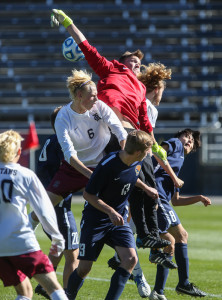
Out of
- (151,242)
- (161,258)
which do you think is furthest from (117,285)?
(161,258)

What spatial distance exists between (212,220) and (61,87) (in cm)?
1449

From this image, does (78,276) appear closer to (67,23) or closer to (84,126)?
(84,126)

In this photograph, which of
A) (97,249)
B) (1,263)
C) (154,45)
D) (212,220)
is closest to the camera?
(1,263)

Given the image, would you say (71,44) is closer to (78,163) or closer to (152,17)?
(78,163)

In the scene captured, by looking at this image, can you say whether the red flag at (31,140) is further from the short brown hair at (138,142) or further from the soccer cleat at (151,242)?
the short brown hair at (138,142)

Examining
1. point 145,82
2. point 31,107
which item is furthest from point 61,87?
point 145,82

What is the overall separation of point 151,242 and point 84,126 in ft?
4.06

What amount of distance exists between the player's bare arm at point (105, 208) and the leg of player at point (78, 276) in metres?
0.59

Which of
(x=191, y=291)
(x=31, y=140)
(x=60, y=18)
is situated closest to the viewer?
(x=60, y=18)

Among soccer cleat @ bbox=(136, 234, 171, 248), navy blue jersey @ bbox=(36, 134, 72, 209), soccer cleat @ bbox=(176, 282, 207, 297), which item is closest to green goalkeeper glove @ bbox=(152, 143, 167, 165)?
soccer cleat @ bbox=(136, 234, 171, 248)

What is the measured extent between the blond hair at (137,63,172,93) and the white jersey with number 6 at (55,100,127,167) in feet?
3.99

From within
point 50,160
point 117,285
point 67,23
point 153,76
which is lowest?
point 117,285

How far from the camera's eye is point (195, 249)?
36.7 feet

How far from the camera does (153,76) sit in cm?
708
